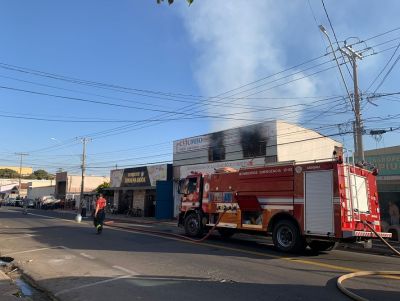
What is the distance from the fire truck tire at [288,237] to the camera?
13797 mm

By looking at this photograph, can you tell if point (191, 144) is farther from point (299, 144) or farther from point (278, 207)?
point (278, 207)

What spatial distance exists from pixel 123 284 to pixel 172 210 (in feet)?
99.4

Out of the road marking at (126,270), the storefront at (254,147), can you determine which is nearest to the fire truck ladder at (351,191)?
the road marking at (126,270)

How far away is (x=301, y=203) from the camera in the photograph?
14.0 meters

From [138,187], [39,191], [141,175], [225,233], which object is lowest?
[225,233]

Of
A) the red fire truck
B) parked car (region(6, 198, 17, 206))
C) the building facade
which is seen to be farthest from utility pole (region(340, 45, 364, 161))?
parked car (region(6, 198, 17, 206))

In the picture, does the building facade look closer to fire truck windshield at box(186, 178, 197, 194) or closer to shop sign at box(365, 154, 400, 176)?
shop sign at box(365, 154, 400, 176)

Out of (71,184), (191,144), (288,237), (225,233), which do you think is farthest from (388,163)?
(71,184)

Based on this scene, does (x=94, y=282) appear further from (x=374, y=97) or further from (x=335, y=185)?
(x=374, y=97)

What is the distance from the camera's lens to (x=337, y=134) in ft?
83.1

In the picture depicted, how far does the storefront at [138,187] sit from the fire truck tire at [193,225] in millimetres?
21455

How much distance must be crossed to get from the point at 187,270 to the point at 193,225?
859 cm

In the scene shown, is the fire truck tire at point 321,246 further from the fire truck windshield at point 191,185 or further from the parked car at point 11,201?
the parked car at point 11,201

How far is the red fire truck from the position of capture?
13258 millimetres
